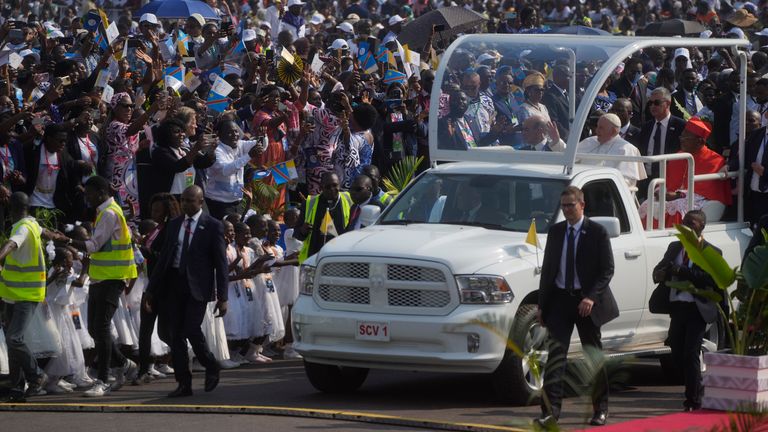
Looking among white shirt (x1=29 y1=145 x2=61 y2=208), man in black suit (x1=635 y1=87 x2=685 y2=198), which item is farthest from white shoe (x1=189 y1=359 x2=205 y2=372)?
man in black suit (x1=635 y1=87 x2=685 y2=198)

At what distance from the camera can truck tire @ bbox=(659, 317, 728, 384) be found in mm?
13883

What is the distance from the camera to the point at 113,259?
13.5m

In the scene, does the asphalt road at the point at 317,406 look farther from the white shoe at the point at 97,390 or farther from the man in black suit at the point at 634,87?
the man in black suit at the point at 634,87

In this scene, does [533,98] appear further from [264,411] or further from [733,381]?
[264,411]

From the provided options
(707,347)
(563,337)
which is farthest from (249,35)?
(563,337)

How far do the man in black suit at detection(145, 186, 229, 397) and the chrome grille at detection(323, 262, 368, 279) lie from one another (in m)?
1.05

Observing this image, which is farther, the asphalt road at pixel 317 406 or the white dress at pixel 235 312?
the white dress at pixel 235 312

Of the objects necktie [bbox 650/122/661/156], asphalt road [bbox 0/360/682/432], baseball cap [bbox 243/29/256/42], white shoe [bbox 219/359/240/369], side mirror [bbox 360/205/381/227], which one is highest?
baseball cap [bbox 243/29/256/42]

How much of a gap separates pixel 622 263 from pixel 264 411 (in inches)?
137

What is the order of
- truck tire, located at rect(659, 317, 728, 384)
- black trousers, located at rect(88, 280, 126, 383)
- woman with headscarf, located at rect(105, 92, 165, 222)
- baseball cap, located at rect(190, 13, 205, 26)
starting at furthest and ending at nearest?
1. baseball cap, located at rect(190, 13, 205, 26)
2. woman with headscarf, located at rect(105, 92, 165, 222)
3. truck tire, located at rect(659, 317, 728, 384)
4. black trousers, located at rect(88, 280, 126, 383)

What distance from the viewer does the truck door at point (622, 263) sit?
43.6ft

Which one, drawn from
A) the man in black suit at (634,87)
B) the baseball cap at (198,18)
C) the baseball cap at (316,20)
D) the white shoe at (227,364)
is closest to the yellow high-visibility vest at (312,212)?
the white shoe at (227,364)

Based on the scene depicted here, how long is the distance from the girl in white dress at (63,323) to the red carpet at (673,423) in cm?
490

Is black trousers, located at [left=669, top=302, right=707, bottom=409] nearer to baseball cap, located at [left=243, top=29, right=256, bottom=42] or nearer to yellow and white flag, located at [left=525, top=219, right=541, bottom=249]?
yellow and white flag, located at [left=525, top=219, right=541, bottom=249]
